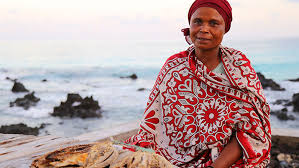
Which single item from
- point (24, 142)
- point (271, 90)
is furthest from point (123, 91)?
point (24, 142)

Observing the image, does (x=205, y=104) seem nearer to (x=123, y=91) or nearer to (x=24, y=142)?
(x=24, y=142)

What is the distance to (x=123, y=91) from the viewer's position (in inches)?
458

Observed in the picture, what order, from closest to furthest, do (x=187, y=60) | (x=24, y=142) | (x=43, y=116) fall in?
(x=187, y=60) < (x=24, y=142) < (x=43, y=116)

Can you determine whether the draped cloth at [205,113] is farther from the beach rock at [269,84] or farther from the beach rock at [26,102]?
the beach rock at [269,84]

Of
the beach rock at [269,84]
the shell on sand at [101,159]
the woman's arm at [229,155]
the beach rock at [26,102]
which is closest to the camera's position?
the shell on sand at [101,159]

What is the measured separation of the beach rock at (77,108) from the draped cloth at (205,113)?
4.54m

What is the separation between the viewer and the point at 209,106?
214cm

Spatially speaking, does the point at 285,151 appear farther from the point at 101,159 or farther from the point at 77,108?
the point at 77,108

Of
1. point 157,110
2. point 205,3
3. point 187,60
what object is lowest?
point 157,110

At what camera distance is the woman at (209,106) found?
2070 millimetres

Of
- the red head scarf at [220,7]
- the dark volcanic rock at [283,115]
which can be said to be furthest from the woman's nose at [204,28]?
the dark volcanic rock at [283,115]

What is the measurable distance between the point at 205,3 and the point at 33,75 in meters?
14.8

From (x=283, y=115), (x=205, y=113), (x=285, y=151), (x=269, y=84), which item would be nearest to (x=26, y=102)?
(x=283, y=115)

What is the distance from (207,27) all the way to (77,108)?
16.9ft
